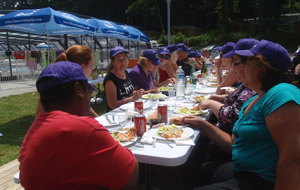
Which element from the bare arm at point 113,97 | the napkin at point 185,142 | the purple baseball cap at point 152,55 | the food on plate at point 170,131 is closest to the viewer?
the napkin at point 185,142

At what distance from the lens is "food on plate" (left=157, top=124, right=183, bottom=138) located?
2158mm

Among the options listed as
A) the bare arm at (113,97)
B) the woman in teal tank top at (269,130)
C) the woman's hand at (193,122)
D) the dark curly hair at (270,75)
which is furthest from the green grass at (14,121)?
the dark curly hair at (270,75)

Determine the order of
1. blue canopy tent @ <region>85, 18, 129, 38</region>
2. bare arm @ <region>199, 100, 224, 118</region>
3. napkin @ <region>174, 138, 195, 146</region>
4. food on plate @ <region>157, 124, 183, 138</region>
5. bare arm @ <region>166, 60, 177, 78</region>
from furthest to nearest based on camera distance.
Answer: blue canopy tent @ <region>85, 18, 129, 38</region>, bare arm @ <region>166, 60, 177, 78</region>, bare arm @ <region>199, 100, 224, 118</region>, food on plate @ <region>157, 124, 183, 138</region>, napkin @ <region>174, 138, 195, 146</region>

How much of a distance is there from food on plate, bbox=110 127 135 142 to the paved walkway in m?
8.59

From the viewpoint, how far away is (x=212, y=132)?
2436 mm

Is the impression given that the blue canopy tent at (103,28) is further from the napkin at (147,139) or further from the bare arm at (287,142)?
the bare arm at (287,142)

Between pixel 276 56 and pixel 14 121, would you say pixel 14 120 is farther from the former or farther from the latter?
pixel 276 56

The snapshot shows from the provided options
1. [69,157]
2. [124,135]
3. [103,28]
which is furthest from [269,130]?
[103,28]

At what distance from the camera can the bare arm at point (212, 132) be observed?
7.96 ft

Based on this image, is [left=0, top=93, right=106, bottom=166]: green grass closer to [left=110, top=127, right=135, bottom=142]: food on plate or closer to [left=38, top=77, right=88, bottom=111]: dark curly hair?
[left=110, top=127, right=135, bottom=142]: food on plate

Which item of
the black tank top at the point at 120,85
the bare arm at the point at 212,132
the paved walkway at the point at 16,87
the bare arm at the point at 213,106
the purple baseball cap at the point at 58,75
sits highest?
the purple baseball cap at the point at 58,75

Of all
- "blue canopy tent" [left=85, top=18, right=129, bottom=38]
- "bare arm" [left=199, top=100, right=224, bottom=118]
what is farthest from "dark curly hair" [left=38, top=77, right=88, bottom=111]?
"blue canopy tent" [left=85, top=18, right=129, bottom=38]

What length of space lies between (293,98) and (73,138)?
1267 mm

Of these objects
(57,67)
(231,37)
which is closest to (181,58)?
(57,67)
